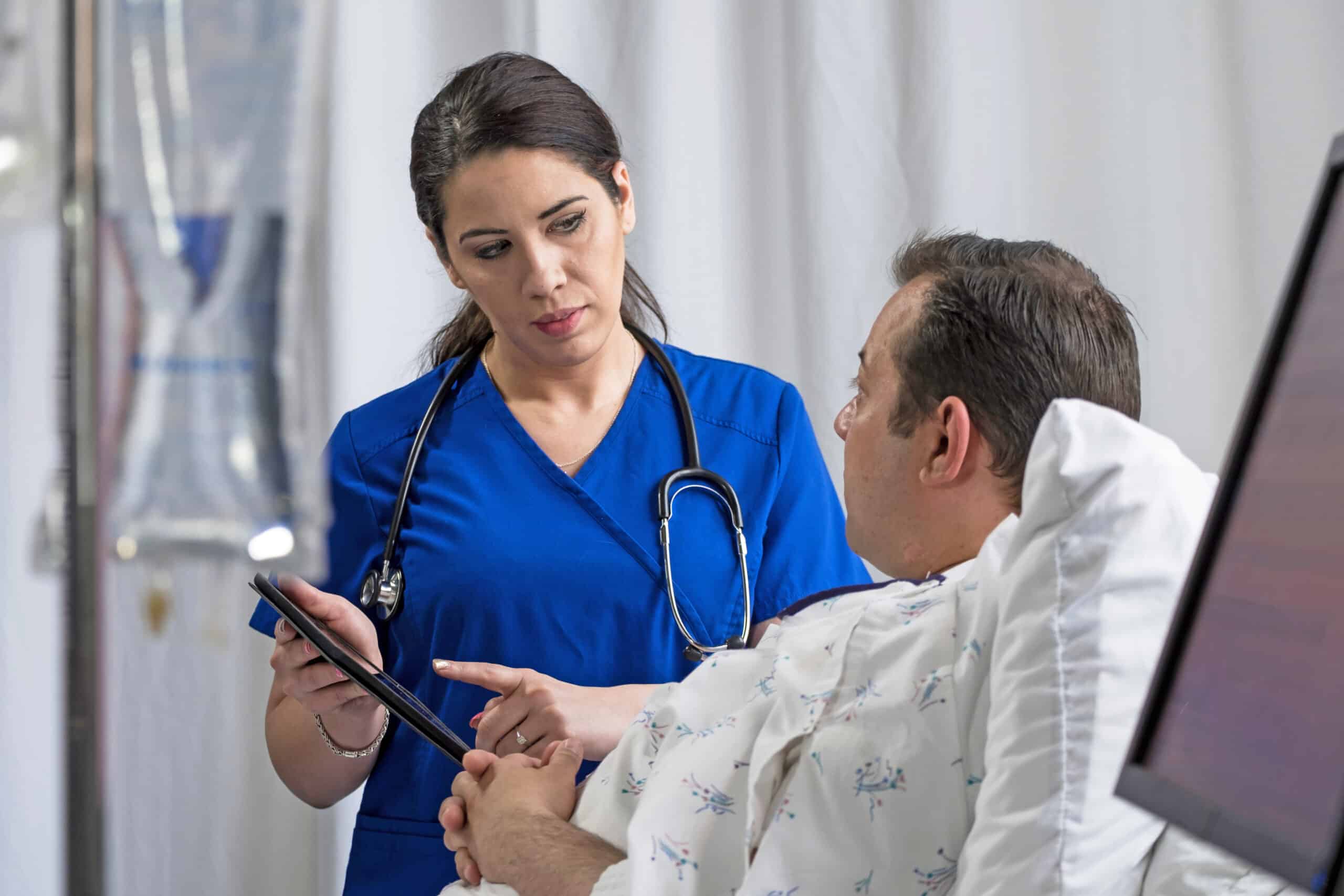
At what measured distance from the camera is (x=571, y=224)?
130 cm

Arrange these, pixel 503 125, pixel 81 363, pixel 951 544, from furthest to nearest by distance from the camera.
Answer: pixel 503 125
pixel 951 544
pixel 81 363

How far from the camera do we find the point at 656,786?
2.81 ft

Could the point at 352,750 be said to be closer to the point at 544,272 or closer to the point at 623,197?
the point at 544,272

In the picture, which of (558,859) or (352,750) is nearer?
(558,859)

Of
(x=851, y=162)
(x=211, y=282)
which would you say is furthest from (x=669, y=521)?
(x=211, y=282)

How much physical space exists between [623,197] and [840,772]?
79 centimetres

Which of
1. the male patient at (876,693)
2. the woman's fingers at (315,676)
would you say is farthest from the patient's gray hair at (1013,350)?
the woman's fingers at (315,676)

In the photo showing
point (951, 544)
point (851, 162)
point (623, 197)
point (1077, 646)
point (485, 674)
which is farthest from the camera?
point (851, 162)

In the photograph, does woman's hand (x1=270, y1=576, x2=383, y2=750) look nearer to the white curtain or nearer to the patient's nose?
the patient's nose

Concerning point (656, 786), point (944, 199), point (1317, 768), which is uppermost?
point (944, 199)

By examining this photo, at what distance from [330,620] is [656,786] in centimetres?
47

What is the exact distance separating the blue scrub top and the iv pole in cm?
85

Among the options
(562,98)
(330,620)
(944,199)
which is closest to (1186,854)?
(330,620)

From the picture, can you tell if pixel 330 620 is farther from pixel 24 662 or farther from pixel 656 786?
pixel 24 662
